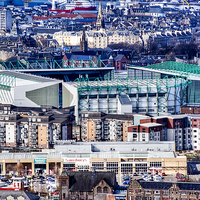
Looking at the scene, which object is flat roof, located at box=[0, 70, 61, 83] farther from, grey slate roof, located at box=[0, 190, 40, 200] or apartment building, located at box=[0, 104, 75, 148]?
grey slate roof, located at box=[0, 190, 40, 200]

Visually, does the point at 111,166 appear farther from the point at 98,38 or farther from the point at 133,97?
the point at 98,38

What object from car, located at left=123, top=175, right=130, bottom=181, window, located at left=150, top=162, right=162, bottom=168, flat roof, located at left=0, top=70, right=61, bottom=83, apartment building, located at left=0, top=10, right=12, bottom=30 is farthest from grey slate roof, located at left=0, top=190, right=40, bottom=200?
apartment building, located at left=0, top=10, right=12, bottom=30

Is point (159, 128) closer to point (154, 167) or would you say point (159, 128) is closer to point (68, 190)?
point (154, 167)

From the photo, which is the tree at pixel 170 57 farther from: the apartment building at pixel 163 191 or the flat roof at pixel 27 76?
the apartment building at pixel 163 191


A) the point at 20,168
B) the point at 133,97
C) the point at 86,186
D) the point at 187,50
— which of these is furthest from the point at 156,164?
the point at 187,50

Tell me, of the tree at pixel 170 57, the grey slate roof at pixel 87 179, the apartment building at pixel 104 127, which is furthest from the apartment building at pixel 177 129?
the tree at pixel 170 57

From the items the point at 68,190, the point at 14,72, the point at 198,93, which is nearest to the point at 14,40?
the point at 14,72
